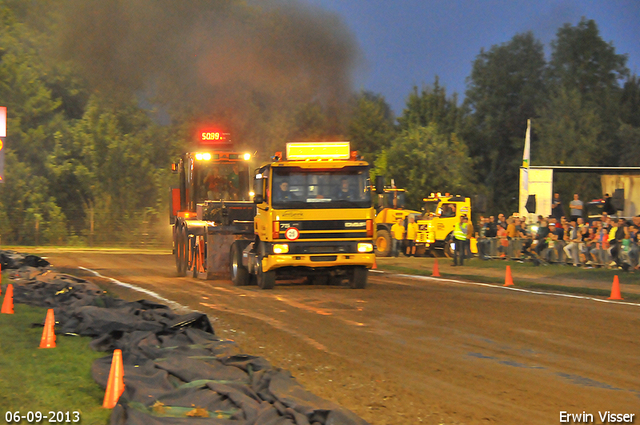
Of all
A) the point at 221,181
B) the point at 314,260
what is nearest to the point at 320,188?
A: the point at 314,260

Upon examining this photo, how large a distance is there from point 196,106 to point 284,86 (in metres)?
3.41

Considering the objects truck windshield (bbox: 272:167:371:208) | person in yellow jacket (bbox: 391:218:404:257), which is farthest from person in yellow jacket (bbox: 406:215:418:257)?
truck windshield (bbox: 272:167:371:208)

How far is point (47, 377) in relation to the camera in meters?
7.50

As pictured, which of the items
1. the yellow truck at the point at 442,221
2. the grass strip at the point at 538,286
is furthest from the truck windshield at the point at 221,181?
the yellow truck at the point at 442,221

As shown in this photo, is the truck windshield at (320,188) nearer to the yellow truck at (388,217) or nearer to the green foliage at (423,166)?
the yellow truck at (388,217)

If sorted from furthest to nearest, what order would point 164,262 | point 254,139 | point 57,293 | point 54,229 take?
point 54,229 → point 254,139 → point 164,262 → point 57,293

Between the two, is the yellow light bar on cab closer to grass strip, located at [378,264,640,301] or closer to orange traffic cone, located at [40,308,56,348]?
grass strip, located at [378,264,640,301]

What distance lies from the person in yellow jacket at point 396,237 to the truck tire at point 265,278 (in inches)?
599

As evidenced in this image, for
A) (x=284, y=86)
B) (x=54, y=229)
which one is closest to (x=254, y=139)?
(x=284, y=86)

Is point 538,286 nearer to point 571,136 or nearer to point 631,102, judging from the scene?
point 571,136

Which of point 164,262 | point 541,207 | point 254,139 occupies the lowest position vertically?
point 164,262

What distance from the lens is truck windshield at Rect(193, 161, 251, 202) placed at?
22828 mm

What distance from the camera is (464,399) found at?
734 cm

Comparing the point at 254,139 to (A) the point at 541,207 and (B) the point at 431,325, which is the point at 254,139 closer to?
(A) the point at 541,207
